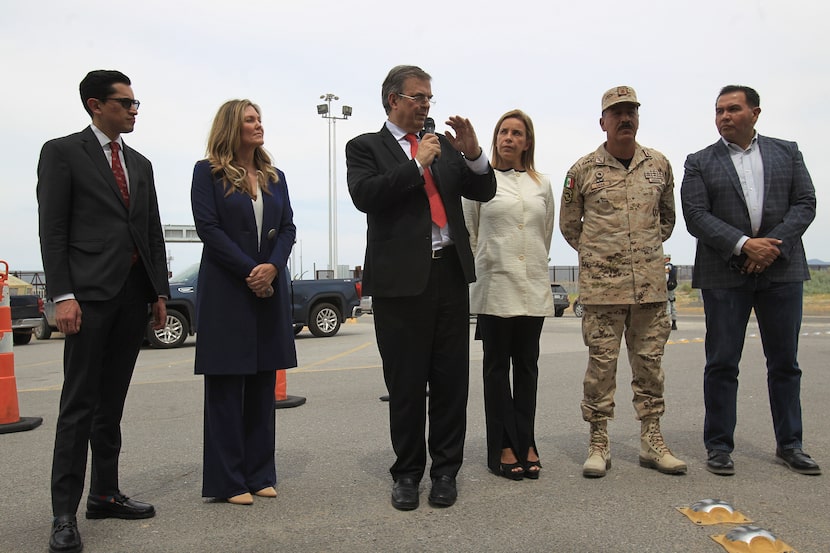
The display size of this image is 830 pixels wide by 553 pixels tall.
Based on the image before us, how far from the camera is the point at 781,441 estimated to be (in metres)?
4.38

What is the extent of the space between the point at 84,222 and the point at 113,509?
138 cm

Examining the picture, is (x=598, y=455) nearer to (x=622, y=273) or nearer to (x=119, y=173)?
(x=622, y=273)

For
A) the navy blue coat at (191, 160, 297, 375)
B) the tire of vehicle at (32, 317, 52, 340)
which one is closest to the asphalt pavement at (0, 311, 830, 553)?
the navy blue coat at (191, 160, 297, 375)

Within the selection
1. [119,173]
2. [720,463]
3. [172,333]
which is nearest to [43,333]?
[172,333]

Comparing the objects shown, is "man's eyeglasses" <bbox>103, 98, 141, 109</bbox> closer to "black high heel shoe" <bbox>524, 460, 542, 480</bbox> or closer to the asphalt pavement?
the asphalt pavement

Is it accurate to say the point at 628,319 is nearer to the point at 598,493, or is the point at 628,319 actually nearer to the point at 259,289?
the point at 598,493

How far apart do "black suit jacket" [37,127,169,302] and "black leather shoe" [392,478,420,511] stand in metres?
1.62

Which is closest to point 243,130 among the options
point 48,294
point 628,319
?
point 48,294

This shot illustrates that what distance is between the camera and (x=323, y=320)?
16391mm

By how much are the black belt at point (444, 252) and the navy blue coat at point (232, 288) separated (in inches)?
31.7

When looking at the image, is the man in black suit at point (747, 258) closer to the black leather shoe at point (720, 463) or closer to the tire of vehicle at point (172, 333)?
the black leather shoe at point (720, 463)

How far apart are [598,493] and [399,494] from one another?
3.37 feet

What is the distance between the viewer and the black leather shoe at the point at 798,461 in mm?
4133

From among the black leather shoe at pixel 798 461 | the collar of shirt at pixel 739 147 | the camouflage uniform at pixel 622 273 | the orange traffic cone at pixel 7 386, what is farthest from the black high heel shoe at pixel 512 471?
the orange traffic cone at pixel 7 386
